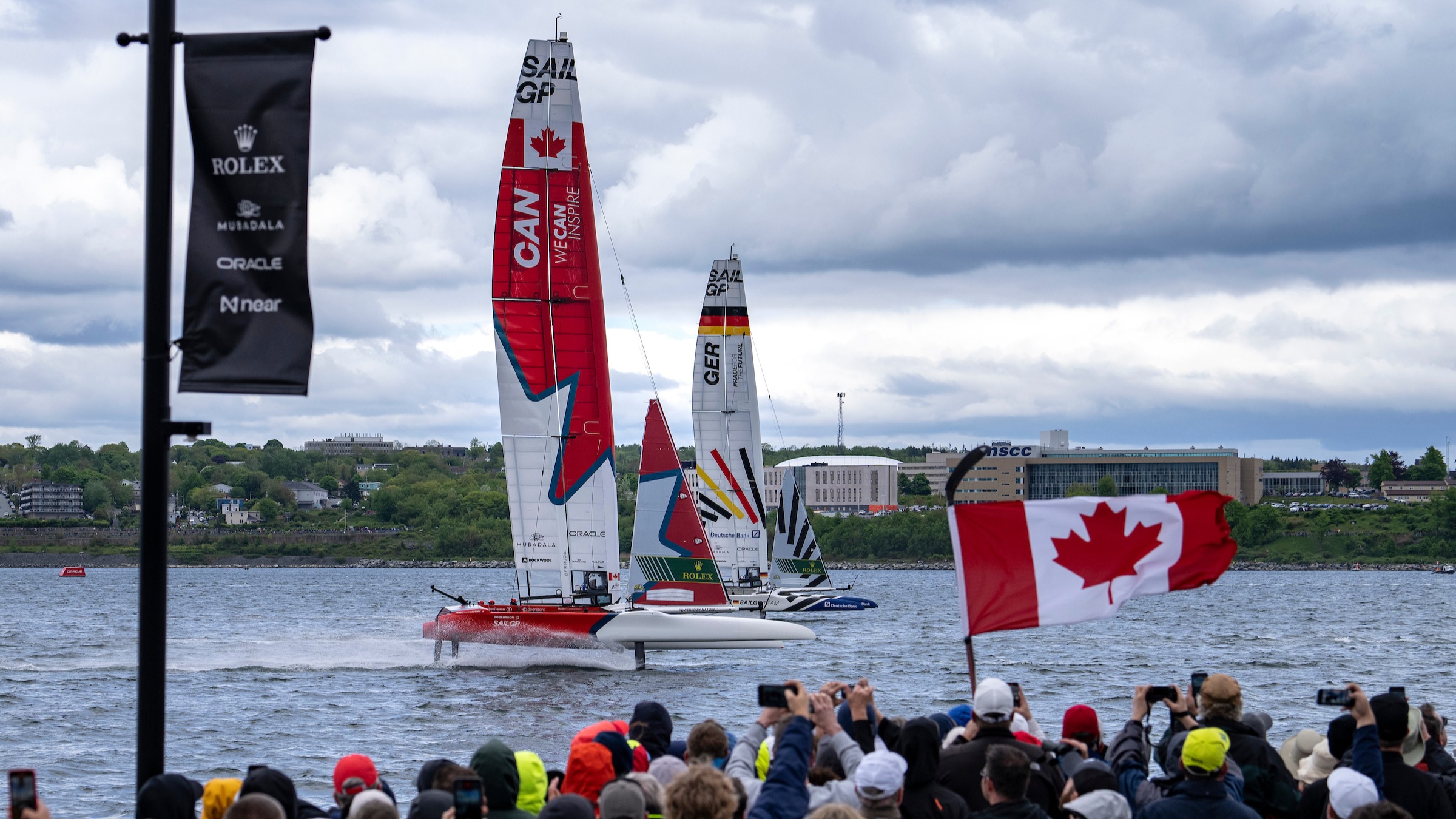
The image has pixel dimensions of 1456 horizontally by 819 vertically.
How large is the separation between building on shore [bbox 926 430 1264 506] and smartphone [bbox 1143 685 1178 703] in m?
153

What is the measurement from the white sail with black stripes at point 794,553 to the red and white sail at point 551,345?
84.7ft

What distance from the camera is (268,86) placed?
6781mm

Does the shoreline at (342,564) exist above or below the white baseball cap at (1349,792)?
below

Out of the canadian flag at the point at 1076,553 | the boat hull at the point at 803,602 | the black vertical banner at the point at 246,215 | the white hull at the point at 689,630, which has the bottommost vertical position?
the boat hull at the point at 803,602

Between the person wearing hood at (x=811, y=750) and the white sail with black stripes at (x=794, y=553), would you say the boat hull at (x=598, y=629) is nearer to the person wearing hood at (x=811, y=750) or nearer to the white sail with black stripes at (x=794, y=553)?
the person wearing hood at (x=811, y=750)

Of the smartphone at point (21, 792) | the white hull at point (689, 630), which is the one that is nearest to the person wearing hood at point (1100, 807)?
the smartphone at point (21, 792)

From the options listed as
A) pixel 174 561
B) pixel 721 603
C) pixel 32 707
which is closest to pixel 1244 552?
pixel 174 561

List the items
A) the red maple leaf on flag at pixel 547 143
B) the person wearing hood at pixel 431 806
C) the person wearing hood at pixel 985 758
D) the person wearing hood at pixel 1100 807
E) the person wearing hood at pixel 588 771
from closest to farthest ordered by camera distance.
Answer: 1. the person wearing hood at pixel 431 806
2. the person wearing hood at pixel 1100 807
3. the person wearing hood at pixel 588 771
4. the person wearing hood at pixel 985 758
5. the red maple leaf on flag at pixel 547 143

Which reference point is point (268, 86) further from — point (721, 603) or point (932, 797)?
point (721, 603)

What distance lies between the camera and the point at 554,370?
3114cm

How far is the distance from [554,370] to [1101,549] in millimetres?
22513

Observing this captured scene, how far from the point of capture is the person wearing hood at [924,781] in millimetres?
6809

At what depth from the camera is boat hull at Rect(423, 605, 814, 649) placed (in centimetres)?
2962

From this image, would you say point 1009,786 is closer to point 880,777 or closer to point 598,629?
point 880,777
